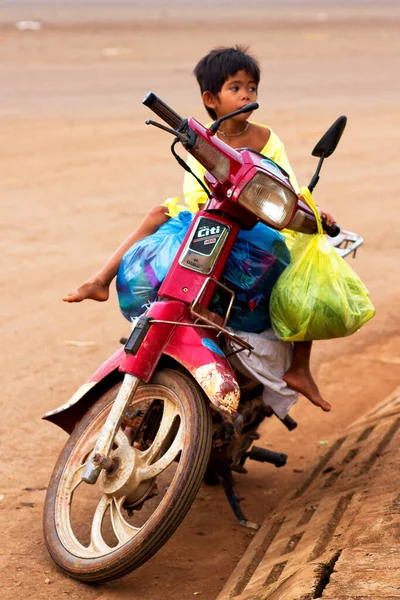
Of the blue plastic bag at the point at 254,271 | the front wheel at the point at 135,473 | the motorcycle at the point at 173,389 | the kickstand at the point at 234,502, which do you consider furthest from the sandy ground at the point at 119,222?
the blue plastic bag at the point at 254,271

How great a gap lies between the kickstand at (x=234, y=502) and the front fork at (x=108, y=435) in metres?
0.85

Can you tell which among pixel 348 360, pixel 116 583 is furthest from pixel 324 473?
pixel 348 360

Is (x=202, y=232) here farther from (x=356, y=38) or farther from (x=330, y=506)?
(x=356, y=38)

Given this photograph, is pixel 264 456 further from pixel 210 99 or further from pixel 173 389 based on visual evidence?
pixel 210 99

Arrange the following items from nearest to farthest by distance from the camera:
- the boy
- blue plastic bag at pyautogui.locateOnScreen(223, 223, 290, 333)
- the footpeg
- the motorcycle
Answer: the motorcycle < blue plastic bag at pyautogui.locateOnScreen(223, 223, 290, 333) < the boy < the footpeg

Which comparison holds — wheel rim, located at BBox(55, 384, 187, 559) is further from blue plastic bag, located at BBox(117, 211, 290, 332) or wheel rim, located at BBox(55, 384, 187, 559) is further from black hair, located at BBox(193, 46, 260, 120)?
black hair, located at BBox(193, 46, 260, 120)

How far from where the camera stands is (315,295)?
3932 millimetres

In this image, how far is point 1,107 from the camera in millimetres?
16844

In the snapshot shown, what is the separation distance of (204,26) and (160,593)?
3523 cm

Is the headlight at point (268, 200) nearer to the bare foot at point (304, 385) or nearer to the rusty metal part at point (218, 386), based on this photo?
the rusty metal part at point (218, 386)

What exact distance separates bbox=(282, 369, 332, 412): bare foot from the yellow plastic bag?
17 centimetres

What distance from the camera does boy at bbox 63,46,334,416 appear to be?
414cm

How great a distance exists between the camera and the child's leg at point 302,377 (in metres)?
4.12

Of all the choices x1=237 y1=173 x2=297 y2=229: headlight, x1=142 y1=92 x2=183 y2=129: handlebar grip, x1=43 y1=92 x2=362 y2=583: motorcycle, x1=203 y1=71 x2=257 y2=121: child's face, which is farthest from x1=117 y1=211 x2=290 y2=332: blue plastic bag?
x1=142 y1=92 x2=183 y2=129: handlebar grip
